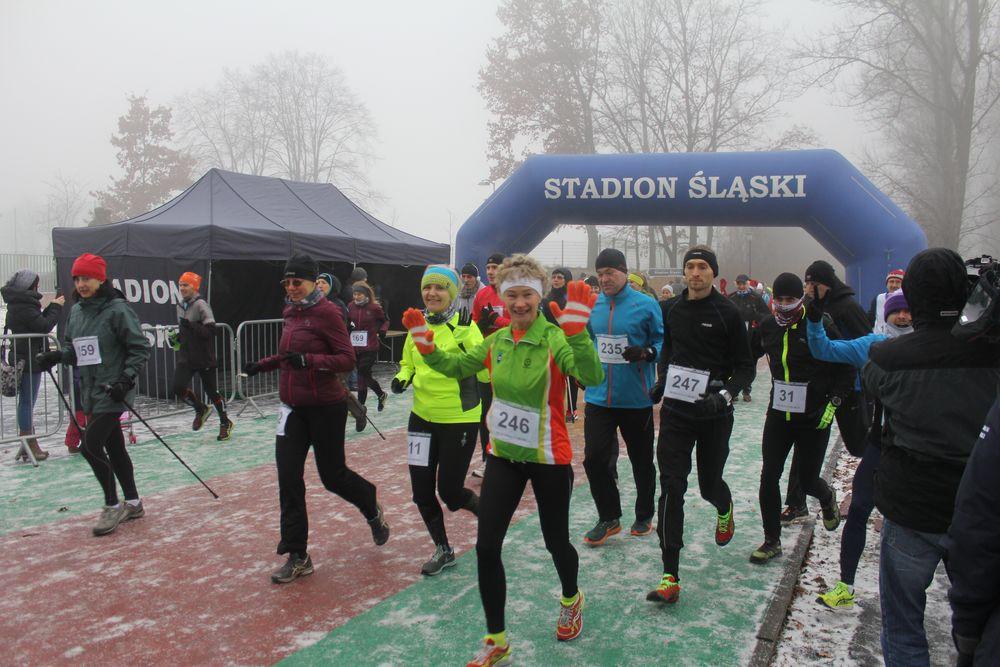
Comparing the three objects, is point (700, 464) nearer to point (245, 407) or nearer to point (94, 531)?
point (94, 531)

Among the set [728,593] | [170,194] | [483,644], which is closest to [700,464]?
[728,593]

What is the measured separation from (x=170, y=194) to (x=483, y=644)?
50651 mm

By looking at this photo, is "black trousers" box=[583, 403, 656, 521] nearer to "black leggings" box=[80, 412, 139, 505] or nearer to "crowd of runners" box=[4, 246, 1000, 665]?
"crowd of runners" box=[4, 246, 1000, 665]

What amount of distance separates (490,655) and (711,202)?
10281 mm

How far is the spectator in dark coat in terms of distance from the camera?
25.0ft

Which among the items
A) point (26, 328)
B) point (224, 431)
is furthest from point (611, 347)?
point (26, 328)

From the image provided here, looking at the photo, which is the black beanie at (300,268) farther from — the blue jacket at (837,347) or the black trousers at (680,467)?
the blue jacket at (837,347)

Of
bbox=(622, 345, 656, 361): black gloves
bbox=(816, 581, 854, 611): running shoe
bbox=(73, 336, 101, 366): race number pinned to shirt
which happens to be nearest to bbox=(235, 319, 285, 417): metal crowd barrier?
bbox=(73, 336, 101, 366): race number pinned to shirt

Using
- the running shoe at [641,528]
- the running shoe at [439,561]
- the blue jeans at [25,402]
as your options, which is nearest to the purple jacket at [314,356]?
the running shoe at [439,561]

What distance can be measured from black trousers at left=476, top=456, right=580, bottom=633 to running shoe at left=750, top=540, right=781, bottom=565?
1625 mm

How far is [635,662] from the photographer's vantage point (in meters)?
3.33

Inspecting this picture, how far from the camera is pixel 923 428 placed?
243 cm

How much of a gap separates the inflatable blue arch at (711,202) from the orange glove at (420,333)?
928cm

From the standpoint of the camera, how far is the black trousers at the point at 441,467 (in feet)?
14.3
